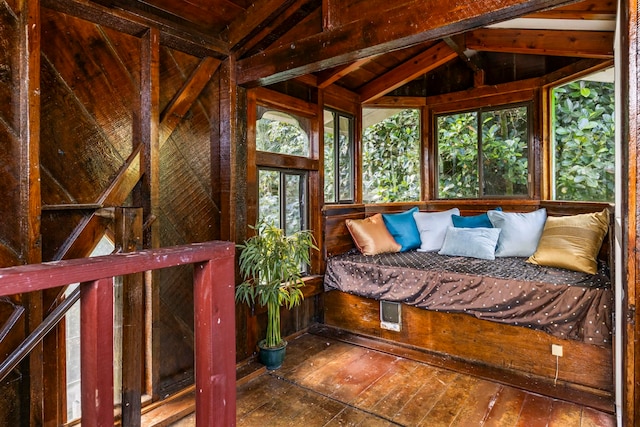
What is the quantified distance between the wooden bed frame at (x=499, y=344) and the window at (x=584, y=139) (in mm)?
202

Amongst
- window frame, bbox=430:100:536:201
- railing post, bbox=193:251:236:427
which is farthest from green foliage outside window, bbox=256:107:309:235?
railing post, bbox=193:251:236:427

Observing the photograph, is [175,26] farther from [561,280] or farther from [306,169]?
[561,280]

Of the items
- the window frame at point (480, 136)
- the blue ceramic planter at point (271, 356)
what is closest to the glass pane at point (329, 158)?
the window frame at point (480, 136)

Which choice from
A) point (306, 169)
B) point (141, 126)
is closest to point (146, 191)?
point (141, 126)

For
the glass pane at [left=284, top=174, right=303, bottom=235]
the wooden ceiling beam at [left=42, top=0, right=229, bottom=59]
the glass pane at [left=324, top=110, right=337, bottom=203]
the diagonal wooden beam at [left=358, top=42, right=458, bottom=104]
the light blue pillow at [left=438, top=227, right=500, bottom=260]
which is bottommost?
the light blue pillow at [left=438, top=227, right=500, bottom=260]

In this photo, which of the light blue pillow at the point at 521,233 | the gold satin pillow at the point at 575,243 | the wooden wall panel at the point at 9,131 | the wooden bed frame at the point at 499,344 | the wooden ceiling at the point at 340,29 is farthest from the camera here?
the light blue pillow at the point at 521,233

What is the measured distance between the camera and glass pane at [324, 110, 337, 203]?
3.68 m

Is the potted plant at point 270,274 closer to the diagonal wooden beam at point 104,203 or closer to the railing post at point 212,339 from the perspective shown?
the diagonal wooden beam at point 104,203

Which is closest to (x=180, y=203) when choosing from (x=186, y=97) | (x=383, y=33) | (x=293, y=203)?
(x=186, y=97)

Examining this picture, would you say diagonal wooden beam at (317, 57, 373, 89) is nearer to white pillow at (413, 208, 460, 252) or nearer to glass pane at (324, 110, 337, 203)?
glass pane at (324, 110, 337, 203)

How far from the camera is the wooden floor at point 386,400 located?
2.05 meters

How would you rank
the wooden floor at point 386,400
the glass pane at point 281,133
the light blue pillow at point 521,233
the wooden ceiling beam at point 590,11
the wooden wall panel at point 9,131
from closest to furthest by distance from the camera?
the wooden wall panel at point 9,131 < the wooden floor at point 386,400 < the wooden ceiling beam at point 590,11 < the glass pane at point 281,133 < the light blue pillow at point 521,233

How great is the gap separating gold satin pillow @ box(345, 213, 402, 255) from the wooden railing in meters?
2.62

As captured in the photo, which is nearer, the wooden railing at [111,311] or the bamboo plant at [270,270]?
the wooden railing at [111,311]
